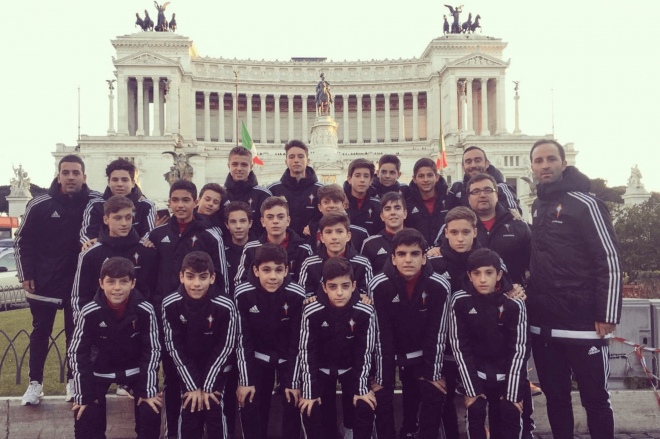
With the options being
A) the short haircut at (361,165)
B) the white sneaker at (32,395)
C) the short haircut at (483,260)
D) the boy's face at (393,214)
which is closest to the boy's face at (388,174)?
the short haircut at (361,165)

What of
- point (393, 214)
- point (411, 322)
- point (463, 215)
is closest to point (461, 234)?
point (463, 215)

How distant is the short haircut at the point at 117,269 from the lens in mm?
7047

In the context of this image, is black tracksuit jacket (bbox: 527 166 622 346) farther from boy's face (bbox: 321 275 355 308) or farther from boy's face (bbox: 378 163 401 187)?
boy's face (bbox: 378 163 401 187)

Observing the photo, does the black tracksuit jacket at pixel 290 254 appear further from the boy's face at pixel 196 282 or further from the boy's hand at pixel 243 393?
the boy's hand at pixel 243 393

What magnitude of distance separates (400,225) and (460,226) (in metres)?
1.14

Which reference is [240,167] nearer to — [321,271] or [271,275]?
[321,271]

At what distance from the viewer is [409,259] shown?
720 cm

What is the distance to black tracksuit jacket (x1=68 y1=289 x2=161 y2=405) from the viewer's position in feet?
23.0

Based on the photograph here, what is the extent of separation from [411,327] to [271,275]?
2024 millimetres

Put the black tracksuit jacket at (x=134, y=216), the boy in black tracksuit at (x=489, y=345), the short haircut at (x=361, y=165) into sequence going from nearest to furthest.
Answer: the boy in black tracksuit at (x=489, y=345) < the black tracksuit jacket at (x=134, y=216) < the short haircut at (x=361, y=165)

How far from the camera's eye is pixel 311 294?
7801mm

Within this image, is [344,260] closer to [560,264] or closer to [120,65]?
[560,264]

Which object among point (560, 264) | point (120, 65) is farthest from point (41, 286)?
point (120, 65)

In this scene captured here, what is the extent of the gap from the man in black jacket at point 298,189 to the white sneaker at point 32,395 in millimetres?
4873
